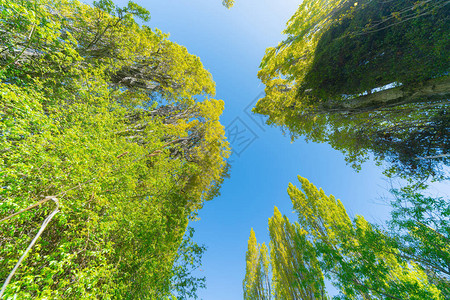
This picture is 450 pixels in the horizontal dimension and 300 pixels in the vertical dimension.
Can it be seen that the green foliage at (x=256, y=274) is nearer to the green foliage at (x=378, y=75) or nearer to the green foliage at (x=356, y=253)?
the green foliage at (x=356, y=253)

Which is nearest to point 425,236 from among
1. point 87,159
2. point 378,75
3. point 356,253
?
point 356,253

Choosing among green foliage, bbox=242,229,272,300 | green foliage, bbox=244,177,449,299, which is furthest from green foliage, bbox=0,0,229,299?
green foliage, bbox=242,229,272,300

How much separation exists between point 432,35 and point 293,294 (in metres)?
10.9

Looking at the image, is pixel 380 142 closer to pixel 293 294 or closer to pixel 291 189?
pixel 291 189

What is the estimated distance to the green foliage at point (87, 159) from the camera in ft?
7.05

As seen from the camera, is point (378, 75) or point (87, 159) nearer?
point (87, 159)

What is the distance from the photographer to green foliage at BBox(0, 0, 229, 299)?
215 centimetres

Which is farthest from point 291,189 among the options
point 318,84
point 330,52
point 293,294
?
point 330,52

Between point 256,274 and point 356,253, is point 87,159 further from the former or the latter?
point 256,274

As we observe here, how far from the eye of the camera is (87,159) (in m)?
2.73

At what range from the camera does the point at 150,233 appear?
11.9 feet

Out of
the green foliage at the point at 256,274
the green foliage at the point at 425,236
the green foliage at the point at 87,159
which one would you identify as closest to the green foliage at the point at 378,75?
the green foliage at the point at 425,236

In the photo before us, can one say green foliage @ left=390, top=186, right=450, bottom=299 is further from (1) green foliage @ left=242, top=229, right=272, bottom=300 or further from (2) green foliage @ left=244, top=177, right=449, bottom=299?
(1) green foliage @ left=242, top=229, right=272, bottom=300

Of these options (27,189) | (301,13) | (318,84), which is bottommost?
(27,189)
